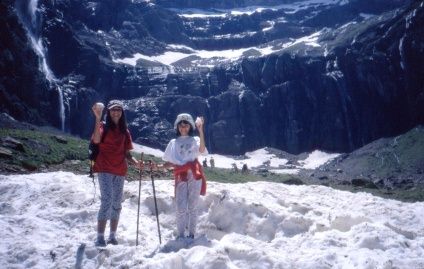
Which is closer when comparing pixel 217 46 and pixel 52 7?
pixel 52 7

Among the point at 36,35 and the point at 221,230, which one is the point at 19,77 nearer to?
the point at 36,35

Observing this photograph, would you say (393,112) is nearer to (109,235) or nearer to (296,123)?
(296,123)

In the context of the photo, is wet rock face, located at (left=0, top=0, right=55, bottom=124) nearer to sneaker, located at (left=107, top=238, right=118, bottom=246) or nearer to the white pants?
sneaker, located at (left=107, top=238, right=118, bottom=246)

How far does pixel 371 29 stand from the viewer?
337 feet

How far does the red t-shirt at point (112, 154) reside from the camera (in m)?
8.69

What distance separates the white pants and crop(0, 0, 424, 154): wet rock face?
75737 millimetres

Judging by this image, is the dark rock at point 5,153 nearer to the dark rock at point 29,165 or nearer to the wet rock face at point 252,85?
the dark rock at point 29,165

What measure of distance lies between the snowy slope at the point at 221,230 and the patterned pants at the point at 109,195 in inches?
27.8

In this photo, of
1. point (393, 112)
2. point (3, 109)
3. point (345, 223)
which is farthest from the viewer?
point (393, 112)

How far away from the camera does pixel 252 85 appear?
111250 millimetres

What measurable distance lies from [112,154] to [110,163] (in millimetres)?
188

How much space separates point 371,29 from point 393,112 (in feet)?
72.1

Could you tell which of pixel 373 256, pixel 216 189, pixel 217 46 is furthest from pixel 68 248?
pixel 217 46

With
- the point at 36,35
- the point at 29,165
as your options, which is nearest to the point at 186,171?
the point at 29,165
